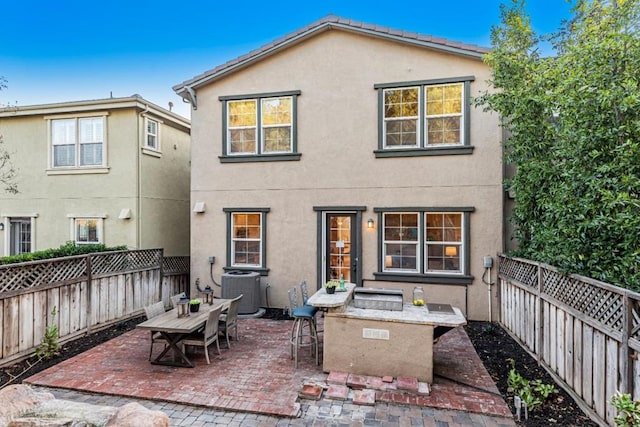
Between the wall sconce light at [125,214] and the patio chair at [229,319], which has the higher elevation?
the wall sconce light at [125,214]

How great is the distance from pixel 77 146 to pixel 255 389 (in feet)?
32.1

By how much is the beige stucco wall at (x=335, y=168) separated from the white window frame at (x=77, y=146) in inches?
117

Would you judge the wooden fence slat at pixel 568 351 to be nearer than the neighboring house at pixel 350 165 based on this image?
Yes

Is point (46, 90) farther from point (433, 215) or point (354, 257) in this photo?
point (433, 215)

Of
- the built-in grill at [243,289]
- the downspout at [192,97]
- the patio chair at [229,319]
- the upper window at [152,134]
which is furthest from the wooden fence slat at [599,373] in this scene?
the upper window at [152,134]

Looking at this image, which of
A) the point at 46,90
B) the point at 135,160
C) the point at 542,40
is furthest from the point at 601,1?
the point at 46,90

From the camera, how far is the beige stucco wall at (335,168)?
7980mm

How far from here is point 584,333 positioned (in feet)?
13.5

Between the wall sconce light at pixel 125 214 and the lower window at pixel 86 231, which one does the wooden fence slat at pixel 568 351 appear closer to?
the wall sconce light at pixel 125 214

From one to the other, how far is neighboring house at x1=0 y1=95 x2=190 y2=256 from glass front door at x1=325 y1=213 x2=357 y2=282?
222 inches

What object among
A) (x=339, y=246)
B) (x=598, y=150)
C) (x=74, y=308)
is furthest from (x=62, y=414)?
(x=339, y=246)

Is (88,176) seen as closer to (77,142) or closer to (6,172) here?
(77,142)

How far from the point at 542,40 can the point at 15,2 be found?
17.4 meters

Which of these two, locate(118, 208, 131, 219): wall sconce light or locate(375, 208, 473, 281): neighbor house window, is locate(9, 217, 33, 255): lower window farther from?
locate(375, 208, 473, 281): neighbor house window
